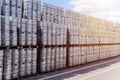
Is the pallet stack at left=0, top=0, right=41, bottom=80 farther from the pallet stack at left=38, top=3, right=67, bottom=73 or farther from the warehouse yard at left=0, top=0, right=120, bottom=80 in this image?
the pallet stack at left=38, top=3, right=67, bottom=73

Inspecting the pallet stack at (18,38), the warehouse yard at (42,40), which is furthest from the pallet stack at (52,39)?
the pallet stack at (18,38)

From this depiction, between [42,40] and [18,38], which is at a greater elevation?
[18,38]

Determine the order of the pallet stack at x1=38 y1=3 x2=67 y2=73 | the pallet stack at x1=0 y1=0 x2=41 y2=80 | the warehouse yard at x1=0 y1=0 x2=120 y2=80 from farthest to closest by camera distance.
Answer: the pallet stack at x1=38 y1=3 x2=67 y2=73, the warehouse yard at x1=0 y1=0 x2=120 y2=80, the pallet stack at x1=0 y1=0 x2=41 y2=80

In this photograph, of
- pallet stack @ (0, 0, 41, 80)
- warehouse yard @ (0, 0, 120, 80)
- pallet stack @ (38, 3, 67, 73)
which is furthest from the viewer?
pallet stack @ (38, 3, 67, 73)

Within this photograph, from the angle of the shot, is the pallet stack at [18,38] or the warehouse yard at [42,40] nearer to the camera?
the pallet stack at [18,38]

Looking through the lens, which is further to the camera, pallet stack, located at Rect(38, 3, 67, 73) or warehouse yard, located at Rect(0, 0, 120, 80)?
pallet stack, located at Rect(38, 3, 67, 73)

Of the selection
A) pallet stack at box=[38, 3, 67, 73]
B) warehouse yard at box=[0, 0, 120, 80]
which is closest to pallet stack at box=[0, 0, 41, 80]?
warehouse yard at box=[0, 0, 120, 80]

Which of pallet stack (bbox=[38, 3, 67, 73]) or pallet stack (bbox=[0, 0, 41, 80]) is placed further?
pallet stack (bbox=[38, 3, 67, 73])

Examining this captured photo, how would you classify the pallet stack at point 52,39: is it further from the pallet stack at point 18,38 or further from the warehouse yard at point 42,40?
the pallet stack at point 18,38

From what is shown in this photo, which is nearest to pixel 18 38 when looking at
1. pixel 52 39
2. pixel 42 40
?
pixel 42 40

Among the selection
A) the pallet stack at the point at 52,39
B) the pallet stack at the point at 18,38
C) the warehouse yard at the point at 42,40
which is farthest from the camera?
the pallet stack at the point at 52,39

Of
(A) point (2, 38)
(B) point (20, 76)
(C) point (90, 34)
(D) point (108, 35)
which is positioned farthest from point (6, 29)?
(D) point (108, 35)

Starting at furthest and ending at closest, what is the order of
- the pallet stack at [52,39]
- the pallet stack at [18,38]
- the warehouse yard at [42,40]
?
the pallet stack at [52,39], the warehouse yard at [42,40], the pallet stack at [18,38]

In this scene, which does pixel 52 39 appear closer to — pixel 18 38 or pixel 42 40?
pixel 42 40
